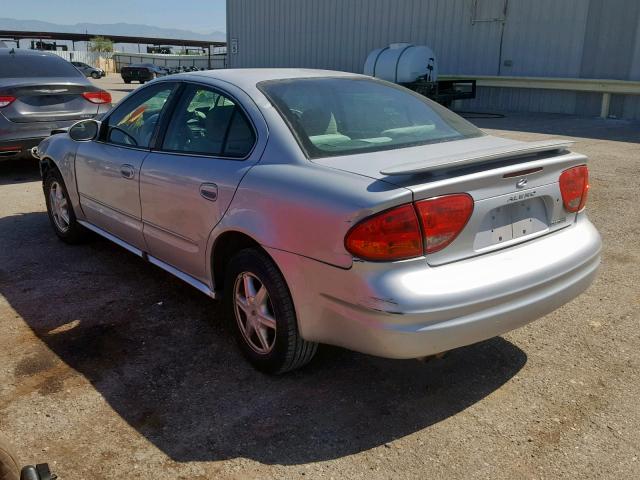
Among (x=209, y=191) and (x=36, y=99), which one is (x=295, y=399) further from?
(x=36, y=99)

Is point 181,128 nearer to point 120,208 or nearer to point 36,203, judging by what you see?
point 120,208

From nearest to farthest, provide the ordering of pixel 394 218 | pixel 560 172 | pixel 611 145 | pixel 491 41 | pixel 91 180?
1. pixel 394 218
2. pixel 560 172
3. pixel 91 180
4. pixel 611 145
5. pixel 491 41

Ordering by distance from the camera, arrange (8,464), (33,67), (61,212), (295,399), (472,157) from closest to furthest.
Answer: (8,464) < (472,157) < (295,399) < (61,212) < (33,67)

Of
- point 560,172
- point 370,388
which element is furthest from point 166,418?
point 560,172

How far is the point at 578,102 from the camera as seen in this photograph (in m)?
17.3

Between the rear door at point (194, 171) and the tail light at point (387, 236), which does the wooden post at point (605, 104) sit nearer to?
the rear door at point (194, 171)

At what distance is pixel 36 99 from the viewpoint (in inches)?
318

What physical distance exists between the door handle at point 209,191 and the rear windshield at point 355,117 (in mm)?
542

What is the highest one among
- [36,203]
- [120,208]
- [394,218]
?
[394,218]

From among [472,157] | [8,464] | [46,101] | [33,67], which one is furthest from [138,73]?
[8,464]

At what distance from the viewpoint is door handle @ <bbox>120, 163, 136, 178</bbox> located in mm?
4071

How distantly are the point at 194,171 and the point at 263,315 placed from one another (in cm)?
96

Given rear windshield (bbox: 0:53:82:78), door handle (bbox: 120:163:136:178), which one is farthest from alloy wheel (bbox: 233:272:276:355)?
rear windshield (bbox: 0:53:82:78)

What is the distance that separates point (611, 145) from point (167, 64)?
5570 cm
